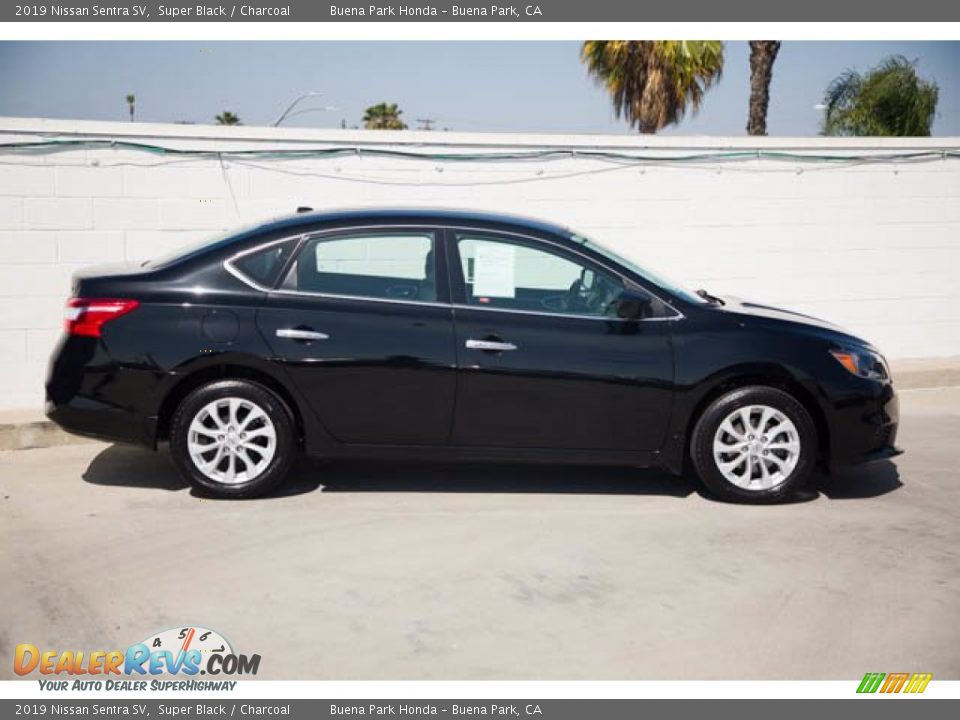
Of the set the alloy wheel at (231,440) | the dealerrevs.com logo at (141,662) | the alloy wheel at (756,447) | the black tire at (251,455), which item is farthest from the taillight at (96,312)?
the alloy wheel at (756,447)

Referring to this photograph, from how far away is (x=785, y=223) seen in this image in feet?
34.9

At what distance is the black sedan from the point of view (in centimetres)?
630

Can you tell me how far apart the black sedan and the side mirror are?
0.01m

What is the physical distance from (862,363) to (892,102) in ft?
47.4

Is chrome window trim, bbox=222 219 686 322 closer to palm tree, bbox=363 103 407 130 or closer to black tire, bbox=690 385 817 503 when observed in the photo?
black tire, bbox=690 385 817 503

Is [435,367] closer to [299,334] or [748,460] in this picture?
[299,334]

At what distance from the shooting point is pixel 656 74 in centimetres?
2230

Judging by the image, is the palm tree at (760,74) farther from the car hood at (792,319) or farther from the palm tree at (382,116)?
the palm tree at (382,116)

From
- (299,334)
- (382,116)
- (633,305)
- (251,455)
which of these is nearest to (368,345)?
(299,334)

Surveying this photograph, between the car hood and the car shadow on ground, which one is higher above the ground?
the car hood

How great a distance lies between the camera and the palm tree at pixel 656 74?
73.0 feet

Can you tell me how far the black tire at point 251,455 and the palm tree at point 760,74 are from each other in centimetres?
1615

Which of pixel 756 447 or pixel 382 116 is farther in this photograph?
pixel 382 116

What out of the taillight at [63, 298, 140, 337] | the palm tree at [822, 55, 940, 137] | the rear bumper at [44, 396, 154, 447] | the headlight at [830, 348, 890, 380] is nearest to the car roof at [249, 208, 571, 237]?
the taillight at [63, 298, 140, 337]
